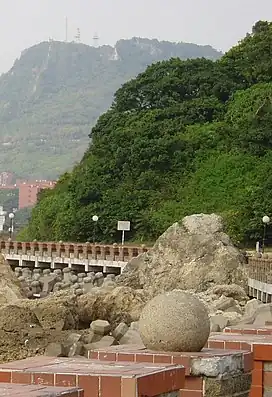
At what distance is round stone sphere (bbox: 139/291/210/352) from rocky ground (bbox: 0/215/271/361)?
5141mm

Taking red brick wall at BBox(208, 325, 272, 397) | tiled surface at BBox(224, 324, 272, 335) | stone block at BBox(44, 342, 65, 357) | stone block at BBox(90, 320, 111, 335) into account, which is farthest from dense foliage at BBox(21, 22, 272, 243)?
red brick wall at BBox(208, 325, 272, 397)

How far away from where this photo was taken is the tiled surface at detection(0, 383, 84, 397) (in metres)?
4.88

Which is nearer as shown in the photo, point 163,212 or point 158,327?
point 158,327

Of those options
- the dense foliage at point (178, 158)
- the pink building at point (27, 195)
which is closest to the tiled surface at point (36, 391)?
the dense foliage at point (178, 158)

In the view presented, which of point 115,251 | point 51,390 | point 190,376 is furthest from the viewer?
point 115,251

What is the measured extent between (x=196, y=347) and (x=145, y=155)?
177 ft

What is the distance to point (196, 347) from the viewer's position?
6.72 meters

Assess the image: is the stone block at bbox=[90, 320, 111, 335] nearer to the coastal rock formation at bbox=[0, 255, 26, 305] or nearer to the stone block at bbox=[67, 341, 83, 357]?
the stone block at bbox=[67, 341, 83, 357]

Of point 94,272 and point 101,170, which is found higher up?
point 101,170

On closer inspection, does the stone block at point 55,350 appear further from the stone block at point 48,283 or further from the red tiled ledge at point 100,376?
the stone block at point 48,283

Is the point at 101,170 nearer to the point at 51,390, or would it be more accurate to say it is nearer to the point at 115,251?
the point at 115,251

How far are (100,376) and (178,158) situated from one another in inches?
2199

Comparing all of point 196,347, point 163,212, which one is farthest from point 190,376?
point 163,212

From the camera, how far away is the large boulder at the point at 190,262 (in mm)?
38375
